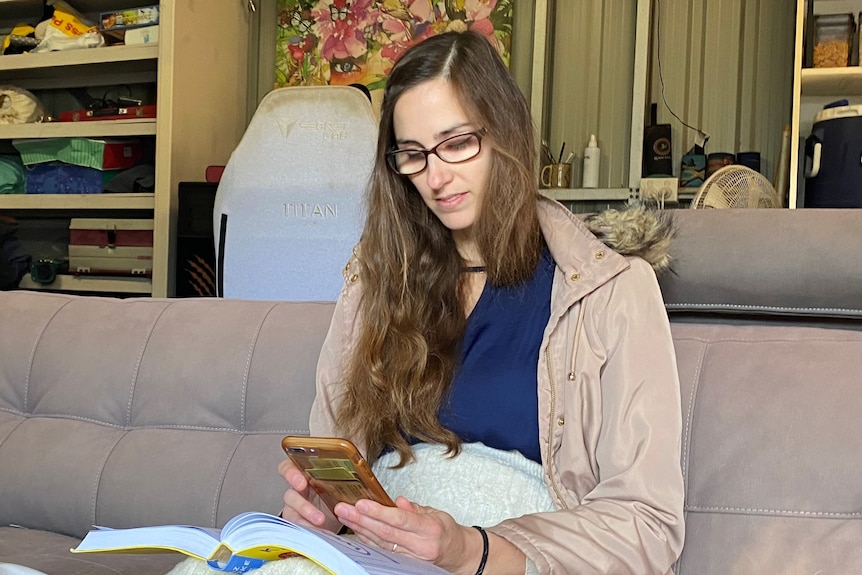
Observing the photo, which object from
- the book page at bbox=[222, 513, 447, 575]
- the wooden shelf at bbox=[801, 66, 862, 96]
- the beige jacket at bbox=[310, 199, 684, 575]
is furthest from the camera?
the wooden shelf at bbox=[801, 66, 862, 96]

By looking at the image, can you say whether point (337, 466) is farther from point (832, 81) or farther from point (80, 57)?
point (80, 57)

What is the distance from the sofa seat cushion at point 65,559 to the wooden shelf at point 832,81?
266 centimetres

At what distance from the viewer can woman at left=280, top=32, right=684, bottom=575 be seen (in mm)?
918

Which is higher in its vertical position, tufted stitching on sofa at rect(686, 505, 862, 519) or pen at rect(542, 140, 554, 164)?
pen at rect(542, 140, 554, 164)

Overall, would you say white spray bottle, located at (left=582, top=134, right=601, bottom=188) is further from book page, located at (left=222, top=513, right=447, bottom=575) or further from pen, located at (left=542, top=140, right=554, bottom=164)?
book page, located at (left=222, top=513, right=447, bottom=575)

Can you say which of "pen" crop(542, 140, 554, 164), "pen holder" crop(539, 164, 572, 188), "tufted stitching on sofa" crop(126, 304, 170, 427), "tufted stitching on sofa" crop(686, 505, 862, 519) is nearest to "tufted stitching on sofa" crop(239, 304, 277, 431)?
"tufted stitching on sofa" crop(126, 304, 170, 427)

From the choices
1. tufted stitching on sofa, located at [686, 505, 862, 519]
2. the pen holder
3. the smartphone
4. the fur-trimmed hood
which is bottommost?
tufted stitching on sofa, located at [686, 505, 862, 519]

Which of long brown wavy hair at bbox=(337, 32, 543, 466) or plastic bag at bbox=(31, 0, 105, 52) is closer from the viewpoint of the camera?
long brown wavy hair at bbox=(337, 32, 543, 466)

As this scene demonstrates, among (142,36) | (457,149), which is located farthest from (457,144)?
(142,36)

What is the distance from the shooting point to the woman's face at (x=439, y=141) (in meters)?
1.10

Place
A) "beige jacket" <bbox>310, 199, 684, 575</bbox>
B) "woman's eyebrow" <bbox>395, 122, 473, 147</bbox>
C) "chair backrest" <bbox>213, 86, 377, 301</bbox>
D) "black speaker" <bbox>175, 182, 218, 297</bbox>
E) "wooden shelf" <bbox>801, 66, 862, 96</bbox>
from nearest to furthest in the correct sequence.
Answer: "beige jacket" <bbox>310, 199, 684, 575</bbox> → "woman's eyebrow" <bbox>395, 122, 473, 147</bbox> → "chair backrest" <bbox>213, 86, 377, 301</bbox> → "wooden shelf" <bbox>801, 66, 862, 96</bbox> → "black speaker" <bbox>175, 182, 218, 297</bbox>

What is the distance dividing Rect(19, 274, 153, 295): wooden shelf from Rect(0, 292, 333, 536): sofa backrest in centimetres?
169

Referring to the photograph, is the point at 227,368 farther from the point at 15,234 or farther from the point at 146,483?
the point at 15,234

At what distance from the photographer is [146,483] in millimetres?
1433
